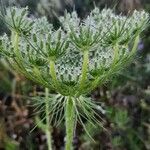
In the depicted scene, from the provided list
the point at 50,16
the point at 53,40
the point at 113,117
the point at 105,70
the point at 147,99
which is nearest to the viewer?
the point at 53,40

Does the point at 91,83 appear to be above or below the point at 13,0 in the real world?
below

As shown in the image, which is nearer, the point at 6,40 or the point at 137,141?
the point at 6,40

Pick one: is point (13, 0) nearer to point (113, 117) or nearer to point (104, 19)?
point (104, 19)

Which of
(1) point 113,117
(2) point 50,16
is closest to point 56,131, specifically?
(1) point 113,117

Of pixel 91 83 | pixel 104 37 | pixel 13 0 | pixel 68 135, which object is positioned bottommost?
pixel 68 135
